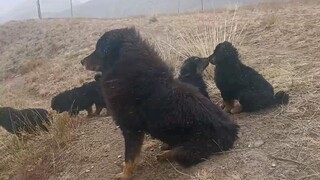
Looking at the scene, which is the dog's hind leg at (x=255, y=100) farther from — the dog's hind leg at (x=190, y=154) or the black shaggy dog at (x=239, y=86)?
the dog's hind leg at (x=190, y=154)

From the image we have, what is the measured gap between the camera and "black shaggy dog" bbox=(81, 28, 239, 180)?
4.78 meters

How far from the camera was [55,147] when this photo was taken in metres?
6.57

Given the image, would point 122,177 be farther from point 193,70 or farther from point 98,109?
point 98,109

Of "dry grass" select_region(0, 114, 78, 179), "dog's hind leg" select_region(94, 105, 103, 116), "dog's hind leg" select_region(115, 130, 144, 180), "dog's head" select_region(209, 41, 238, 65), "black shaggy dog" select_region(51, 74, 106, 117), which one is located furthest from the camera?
"dog's hind leg" select_region(94, 105, 103, 116)

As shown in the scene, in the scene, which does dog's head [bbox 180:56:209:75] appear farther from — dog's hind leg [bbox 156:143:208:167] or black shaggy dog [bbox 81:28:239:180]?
dog's hind leg [bbox 156:143:208:167]

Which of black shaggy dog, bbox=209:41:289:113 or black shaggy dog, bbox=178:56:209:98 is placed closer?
black shaggy dog, bbox=209:41:289:113

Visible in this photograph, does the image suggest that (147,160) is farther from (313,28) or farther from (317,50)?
(313,28)

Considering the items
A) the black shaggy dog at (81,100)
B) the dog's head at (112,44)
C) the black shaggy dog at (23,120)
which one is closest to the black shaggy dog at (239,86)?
the dog's head at (112,44)

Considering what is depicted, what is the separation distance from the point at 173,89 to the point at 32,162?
277 centimetres

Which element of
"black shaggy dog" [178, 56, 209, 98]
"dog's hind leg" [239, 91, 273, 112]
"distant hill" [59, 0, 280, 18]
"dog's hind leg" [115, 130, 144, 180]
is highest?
"black shaggy dog" [178, 56, 209, 98]

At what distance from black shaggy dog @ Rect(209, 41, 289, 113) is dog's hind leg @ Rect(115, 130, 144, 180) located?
1.98 meters

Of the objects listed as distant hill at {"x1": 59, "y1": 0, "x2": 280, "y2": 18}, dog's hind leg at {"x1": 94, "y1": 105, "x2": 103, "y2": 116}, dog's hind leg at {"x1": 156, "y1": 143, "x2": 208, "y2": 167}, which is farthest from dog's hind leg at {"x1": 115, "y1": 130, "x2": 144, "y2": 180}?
distant hill at {"x1": 59, "y1": 0, "x2": 280, "y2": 18}

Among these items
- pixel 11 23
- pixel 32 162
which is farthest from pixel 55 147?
pixel 11 23

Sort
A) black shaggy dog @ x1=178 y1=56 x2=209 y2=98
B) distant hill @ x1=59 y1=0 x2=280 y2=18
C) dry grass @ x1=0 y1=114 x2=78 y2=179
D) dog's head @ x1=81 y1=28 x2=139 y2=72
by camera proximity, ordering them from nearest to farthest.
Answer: dog's head @ x1=81 y1=28 x2=139 y2=72 < dry grass @ x1=0 y1=114 x2=78 y2=179 < black shaggy dog @ x1=178 y1=56 x2=209 y2=98 < distant hill @ x1=59 y1=0 x2=280 y2=18
